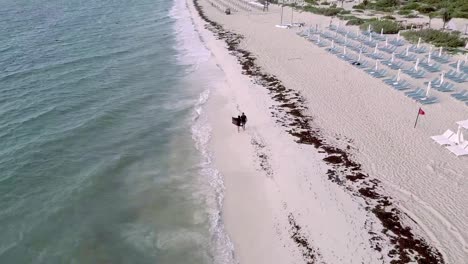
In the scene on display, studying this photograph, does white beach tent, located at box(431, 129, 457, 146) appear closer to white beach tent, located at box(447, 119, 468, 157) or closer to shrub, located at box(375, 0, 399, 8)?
white beach tent, located at box(447, 119, 468, 157)

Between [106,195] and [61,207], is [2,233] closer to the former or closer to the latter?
[61,207]

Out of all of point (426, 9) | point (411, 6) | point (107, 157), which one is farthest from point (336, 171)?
point (411, 6)

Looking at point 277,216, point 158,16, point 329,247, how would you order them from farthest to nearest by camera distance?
point 158,16, point 277,216, point 329,247

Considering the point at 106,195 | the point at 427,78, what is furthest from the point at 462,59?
the point at 106,195

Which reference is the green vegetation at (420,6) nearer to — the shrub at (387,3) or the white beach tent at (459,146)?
the shrub at (387,3)

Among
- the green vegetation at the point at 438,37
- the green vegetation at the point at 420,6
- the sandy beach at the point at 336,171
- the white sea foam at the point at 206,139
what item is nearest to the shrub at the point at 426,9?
the green vegetation at the point at 420,6

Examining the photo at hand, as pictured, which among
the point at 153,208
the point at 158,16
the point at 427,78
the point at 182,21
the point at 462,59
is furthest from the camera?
the point at 158,16

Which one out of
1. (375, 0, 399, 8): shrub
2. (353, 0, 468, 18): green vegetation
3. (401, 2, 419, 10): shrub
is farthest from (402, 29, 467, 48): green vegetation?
(375, 0, 399, 8): shrub
